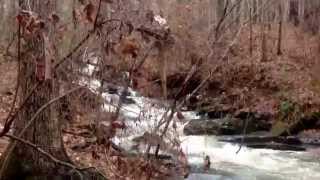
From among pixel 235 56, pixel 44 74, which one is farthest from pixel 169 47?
pixel 235 56

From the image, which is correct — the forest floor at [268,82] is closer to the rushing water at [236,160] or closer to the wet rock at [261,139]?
the wet rock at [261,139]

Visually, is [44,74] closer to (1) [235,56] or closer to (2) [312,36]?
Result: (1) [235,56]

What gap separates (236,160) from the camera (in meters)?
14.2

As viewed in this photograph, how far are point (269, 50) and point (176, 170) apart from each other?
55.7ft

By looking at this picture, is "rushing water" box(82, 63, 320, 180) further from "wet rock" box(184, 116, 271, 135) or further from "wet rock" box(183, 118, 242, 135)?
"wet rock" box(184, 116, 271, 135)

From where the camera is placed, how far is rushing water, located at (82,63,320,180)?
1146cm

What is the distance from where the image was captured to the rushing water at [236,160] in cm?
1146

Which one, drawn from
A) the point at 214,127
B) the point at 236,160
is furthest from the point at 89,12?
the point at 214,127

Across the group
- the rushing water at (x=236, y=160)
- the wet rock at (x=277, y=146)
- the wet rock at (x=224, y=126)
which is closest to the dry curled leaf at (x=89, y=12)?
the rushing water at (x=236, y=160)

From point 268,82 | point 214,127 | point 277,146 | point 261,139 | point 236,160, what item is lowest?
point 236,160

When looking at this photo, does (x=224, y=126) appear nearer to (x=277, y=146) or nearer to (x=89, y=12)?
(x=277, y=146)

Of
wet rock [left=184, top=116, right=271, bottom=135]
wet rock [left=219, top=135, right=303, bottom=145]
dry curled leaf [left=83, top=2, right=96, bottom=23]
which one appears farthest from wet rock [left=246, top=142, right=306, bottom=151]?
dry curled leaf [left=83, top=2, right=96, bottom=23]

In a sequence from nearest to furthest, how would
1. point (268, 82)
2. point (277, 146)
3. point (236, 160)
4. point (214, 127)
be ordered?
point (236, 160) < point (277, 146) < point (214, 127) < point (268, 82)

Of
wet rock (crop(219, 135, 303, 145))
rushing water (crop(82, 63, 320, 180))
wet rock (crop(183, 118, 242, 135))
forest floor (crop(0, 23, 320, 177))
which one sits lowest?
rushing water (crop(82, 63, 320, 180))
